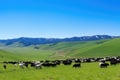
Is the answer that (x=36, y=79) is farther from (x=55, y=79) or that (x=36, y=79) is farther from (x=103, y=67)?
(x=103, y=67)

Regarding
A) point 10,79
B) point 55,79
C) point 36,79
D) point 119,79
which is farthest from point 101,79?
point 10,79

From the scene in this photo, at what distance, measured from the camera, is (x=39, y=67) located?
167ft

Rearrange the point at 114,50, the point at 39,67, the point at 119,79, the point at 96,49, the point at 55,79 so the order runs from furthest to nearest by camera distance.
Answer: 1. the point at 96,49
2. the point at 114,50
3. the point at 39,67
4. the point at 55,79
5. the point at 119,79

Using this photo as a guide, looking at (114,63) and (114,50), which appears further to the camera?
(114,50)

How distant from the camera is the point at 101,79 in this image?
30.1 m

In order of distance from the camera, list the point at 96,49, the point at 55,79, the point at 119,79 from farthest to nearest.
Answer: the point at 96,49, the point at 55,79, the point at 119,79

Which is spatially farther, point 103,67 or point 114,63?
point 114,63

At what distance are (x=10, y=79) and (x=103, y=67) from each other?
18.2m

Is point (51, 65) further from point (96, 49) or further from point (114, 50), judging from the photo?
point (96, 49)

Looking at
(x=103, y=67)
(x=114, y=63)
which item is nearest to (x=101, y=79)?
(x=103, y=67)

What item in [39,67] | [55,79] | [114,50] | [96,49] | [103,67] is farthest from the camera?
[96,49]

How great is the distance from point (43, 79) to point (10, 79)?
15.6 ft

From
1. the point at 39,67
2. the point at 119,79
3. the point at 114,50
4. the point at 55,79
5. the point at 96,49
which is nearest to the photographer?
the point at 119,79

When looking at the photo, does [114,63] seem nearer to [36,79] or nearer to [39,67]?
[39,67]
